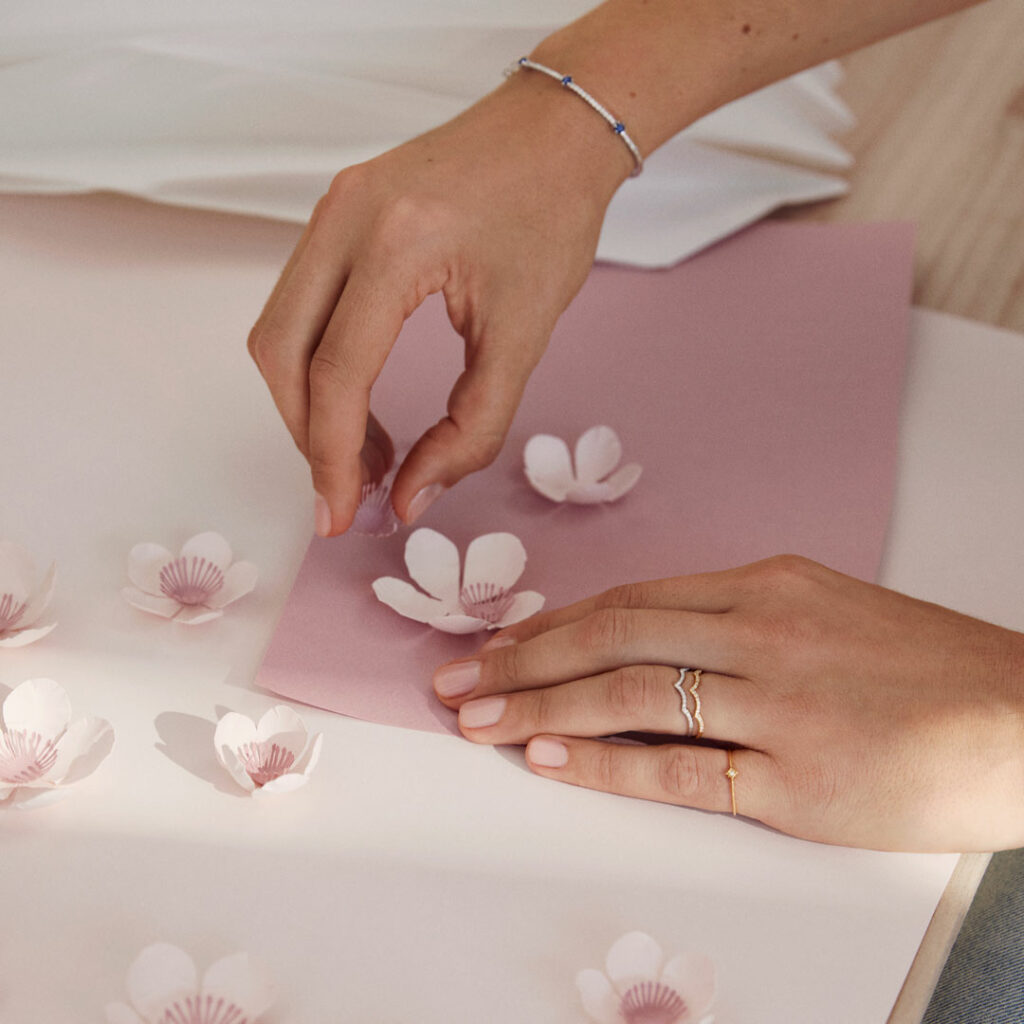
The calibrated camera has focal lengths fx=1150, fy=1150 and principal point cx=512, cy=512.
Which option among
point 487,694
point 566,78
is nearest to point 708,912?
point 487,694

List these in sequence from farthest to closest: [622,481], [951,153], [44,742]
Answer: [951,153] < [622,481] < [44,742]

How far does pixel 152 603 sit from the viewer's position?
82cm

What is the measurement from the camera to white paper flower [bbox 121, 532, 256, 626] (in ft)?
2.75

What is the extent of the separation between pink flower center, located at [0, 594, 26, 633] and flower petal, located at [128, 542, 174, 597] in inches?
3.1

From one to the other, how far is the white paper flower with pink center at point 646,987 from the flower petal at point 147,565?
1.37 feet

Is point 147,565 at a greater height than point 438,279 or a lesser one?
lesser

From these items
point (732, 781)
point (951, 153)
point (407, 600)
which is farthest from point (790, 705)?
point (951, 153)

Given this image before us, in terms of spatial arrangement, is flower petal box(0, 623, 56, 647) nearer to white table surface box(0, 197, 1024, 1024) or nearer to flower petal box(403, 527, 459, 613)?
white table surface box(0, 197, 1024, 1024)

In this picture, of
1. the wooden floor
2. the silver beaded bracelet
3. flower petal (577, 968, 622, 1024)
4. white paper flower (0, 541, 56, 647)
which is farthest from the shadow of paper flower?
the wooden floor

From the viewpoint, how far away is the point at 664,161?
1268 millimetres

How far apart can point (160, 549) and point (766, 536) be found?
47 centimetres

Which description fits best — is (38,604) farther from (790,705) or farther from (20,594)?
(790,705)

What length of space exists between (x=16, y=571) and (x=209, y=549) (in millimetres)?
134

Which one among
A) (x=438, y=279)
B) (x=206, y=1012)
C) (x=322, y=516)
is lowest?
(x=206, y=1012)
